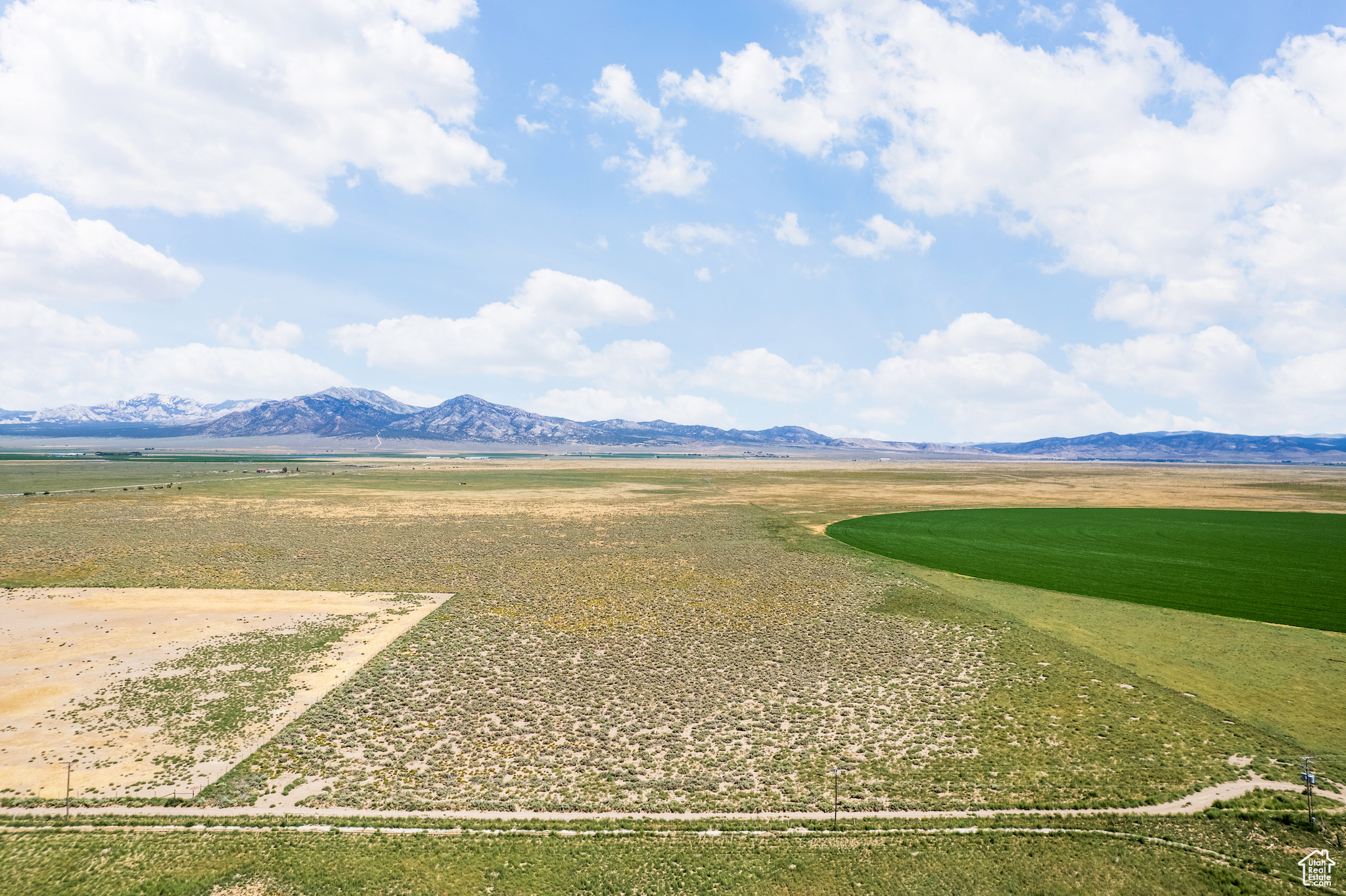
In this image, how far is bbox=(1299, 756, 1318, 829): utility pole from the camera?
15.6m

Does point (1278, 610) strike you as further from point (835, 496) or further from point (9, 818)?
point (835, 496)

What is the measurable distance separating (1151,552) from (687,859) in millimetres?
61159

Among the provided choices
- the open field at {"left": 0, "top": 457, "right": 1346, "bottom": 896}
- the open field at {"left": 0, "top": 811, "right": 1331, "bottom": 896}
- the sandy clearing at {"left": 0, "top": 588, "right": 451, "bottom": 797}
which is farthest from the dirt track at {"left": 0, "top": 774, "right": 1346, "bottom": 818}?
the sandy clearing at {"left": 0, "top": 588, "right": 451, "bottom": 797}

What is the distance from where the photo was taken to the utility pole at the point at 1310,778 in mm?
15617

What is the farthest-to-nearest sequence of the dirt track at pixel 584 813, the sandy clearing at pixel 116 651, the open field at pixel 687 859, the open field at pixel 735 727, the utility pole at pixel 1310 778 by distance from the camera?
the sandy clearing at pixel 116 651
the dirt track at pixel 584 813
the utility pole at pixel 1310 778
the open field at pixel 735 727
the open field at pixel 687 859

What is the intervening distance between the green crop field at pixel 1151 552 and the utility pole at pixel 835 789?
3280cm

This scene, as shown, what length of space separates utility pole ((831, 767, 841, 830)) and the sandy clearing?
19.5 metres

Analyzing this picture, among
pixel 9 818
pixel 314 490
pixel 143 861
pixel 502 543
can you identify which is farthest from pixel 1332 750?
pixel 314 490

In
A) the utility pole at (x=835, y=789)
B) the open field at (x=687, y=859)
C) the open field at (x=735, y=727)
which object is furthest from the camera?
the utility pole at (x=835, y=789)

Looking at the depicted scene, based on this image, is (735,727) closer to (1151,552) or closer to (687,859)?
(687,859)

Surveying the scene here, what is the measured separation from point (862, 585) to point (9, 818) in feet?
138

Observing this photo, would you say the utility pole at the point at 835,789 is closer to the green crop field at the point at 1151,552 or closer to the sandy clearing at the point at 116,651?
the sandy clearing at the point at 116,651

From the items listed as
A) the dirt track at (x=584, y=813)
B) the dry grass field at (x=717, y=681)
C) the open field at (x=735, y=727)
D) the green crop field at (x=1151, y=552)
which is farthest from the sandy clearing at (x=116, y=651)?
the green crop field at (x=1151, y=552)

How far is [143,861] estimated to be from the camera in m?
14.9
